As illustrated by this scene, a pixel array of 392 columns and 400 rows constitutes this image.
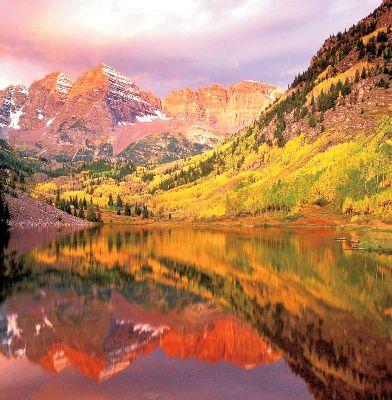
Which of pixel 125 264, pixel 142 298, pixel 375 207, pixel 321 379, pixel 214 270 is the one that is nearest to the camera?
pixel 321 379

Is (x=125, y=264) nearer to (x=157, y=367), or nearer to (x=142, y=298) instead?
(x=142, y=298)

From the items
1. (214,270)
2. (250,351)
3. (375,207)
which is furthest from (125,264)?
(375,207)

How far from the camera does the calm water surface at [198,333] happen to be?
27.4 meters

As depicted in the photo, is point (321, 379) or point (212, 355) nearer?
point (321, 379)

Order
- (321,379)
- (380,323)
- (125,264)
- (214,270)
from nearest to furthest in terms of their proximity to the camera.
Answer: (321,379), (380,323), (214,270), (125,264)

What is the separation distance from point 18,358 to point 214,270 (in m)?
43.9

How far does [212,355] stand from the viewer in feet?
111

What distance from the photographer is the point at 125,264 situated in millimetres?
82500

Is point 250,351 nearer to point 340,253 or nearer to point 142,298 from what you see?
point 142,298

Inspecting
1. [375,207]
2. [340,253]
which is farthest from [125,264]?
[375,207]

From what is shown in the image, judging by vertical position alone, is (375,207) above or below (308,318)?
above

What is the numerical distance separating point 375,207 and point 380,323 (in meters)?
161

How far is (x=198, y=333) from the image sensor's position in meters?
39.3

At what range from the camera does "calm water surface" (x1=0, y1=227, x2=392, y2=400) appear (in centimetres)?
2736
